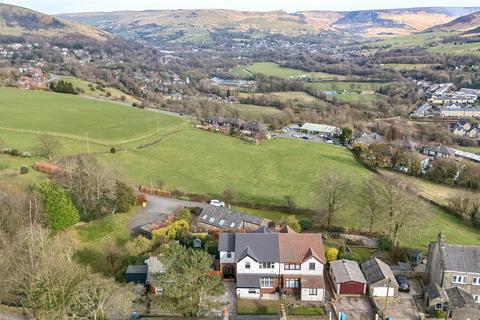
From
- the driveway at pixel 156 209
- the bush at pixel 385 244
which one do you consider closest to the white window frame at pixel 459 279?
the bush at pixel 385 244

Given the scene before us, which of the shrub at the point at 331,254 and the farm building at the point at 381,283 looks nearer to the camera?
the farm building at the point at 381,283

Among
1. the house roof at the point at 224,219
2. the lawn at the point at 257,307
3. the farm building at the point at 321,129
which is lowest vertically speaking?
the farm building at the point at 321,129

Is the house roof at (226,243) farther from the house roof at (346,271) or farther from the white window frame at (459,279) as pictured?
the white window frame at (459,279)

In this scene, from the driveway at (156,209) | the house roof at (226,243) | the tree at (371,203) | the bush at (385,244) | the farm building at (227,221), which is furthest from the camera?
the driveway at (156,209)

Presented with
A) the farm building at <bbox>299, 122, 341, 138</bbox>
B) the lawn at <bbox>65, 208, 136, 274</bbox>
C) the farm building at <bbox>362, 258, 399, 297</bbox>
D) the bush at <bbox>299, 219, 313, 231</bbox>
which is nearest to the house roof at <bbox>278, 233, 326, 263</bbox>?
the farm building at <bbox>362, 258, 399, 297</bbox>

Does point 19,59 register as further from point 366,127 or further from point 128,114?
point 366,127

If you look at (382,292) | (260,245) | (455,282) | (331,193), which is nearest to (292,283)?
(260,245)

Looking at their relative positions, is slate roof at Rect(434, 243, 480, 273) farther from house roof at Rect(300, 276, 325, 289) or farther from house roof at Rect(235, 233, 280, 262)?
house roof at Rect(235, 233, 280, 262)

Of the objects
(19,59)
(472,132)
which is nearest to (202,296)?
(472,132)
